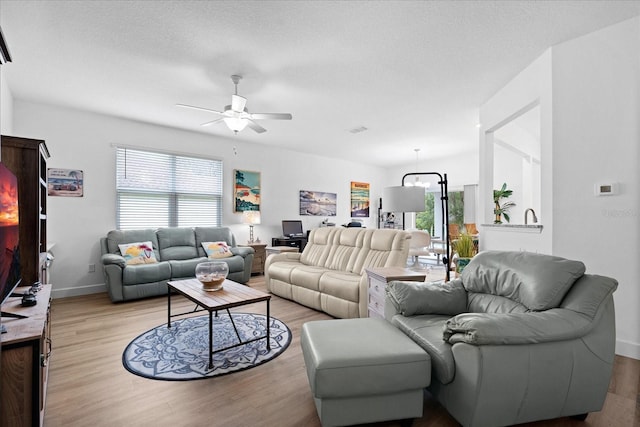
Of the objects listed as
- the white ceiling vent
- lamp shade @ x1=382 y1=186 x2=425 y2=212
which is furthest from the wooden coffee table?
the white ceiling vent

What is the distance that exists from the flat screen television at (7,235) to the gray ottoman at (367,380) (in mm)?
1500

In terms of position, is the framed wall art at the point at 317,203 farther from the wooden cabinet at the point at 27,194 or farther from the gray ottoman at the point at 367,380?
the gray ottoman at the point at 367,380

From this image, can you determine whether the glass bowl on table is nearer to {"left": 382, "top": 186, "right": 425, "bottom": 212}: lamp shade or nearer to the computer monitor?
{"left": 382, "top": 186, "right": 425, "bottom": 212}: lamp shade

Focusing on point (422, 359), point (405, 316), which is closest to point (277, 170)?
point (405, 316)

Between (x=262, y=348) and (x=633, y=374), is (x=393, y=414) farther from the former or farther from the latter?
(x=633, y=374)

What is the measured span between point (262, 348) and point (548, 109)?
342 centimetres

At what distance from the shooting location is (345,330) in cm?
190

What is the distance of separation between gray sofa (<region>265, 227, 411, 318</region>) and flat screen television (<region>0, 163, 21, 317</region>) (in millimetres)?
2572

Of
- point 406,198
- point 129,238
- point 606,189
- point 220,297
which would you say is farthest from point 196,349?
point 606,189

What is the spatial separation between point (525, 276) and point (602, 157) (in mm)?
1596

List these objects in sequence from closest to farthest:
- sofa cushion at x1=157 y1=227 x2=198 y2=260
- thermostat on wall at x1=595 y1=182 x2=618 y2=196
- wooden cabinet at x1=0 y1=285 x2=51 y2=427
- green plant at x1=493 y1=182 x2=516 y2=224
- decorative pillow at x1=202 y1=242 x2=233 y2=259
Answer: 1. wooden cabinet at x1=0 y1=285 x2=51 y2=427
2. thermostat on wall at x1=595 y1=182 x2=618 y2=196
3. sofa cushion at x1=157 y1=227 x2=198 y2=260
4. decorative pillow at x1=202 y1=242 x2=233 y2=259
5. green plant at x1=493 y1=182 x2=516 y2=224

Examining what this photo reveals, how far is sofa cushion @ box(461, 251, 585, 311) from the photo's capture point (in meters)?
1.72

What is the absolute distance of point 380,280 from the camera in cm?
280

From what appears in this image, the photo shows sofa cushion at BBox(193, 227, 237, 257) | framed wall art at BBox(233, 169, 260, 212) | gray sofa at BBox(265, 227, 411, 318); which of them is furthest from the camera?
framed wall art at BBox(233, 169, 260, 212)
